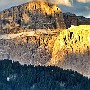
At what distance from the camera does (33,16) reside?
129 metres

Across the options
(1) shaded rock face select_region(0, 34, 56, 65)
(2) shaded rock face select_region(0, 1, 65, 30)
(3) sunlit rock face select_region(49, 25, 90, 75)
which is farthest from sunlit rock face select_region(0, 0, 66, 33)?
(3) sunlit rock face select_region(49, 25, 90, 75)

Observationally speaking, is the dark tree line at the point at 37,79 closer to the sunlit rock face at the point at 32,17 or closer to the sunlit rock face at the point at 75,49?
the sunlit rock face at the point at 75,49

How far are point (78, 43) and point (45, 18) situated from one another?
14.3 metres

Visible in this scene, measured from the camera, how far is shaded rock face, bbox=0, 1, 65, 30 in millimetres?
127062

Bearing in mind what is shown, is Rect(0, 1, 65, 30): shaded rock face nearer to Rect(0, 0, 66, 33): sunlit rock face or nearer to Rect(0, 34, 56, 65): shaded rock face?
Rect(0, 0, 66, 33): sunlit rock face

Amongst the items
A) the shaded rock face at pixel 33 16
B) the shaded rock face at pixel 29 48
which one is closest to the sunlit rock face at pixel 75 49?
the shaded rock face at pixel 29 48

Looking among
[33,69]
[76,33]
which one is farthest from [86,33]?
[33,69]

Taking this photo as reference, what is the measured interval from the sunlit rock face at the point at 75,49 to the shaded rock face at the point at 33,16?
7.81 meters

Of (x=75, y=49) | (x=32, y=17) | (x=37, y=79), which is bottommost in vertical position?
(x=37, y=79)

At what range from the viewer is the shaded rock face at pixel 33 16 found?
127062 millimetres

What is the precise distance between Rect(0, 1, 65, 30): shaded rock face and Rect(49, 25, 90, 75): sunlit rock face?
781cm

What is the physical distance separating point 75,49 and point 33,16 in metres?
15.2

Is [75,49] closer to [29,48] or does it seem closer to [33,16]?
[29,48]

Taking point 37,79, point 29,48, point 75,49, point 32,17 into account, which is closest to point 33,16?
point 32,17
